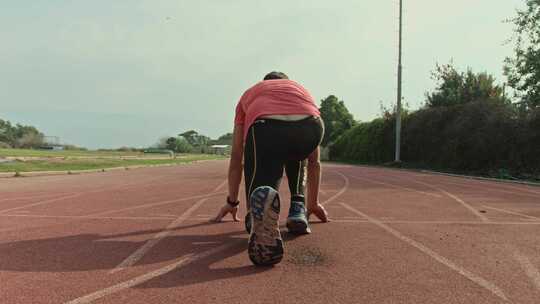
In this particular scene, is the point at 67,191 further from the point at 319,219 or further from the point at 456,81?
the point at 456,81

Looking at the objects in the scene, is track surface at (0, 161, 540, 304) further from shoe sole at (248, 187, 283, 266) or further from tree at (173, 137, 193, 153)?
tree at (173, 137, 193, 153)

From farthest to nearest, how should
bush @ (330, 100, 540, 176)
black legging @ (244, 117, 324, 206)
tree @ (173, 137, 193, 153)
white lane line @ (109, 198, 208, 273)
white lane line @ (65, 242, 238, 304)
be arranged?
tree @ (173, 137, 193, 153) < bush @ (330, 100, 540, 176) < black legging @ (244, 117, 324, 206) < white lane line @ (109, 198, 208, 273) < white lane line @ (65, 242, 238, 304)

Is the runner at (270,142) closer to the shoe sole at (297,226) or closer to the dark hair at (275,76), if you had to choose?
the dark hair at (275,76)

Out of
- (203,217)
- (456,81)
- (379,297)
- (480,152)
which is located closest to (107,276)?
(379,297)

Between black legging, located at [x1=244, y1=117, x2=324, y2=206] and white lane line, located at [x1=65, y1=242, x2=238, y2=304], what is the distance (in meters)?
0.63

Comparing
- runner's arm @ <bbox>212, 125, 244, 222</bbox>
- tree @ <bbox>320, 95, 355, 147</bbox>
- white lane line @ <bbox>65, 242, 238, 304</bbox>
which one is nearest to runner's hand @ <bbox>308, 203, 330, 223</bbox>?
runner's arm @ <bbox>212, 125, 244, 222</bbox>

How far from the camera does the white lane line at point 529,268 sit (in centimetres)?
268

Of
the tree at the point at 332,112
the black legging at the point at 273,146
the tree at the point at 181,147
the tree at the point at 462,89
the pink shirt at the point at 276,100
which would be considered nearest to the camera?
the black legging at the point at 273,146

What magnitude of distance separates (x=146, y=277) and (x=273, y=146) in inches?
55.0

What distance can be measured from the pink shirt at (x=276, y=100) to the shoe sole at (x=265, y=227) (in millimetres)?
768

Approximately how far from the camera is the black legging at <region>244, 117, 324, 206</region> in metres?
3.13

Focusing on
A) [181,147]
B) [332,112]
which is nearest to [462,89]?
[332,112]

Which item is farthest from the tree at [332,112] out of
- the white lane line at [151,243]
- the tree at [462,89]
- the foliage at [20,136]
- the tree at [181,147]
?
the white lane line at [151,243]

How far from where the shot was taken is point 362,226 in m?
4.55
